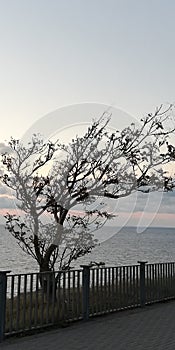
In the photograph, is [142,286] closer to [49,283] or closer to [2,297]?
[49,283]

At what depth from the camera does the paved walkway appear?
24.4ft

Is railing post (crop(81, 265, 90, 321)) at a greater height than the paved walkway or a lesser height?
greater

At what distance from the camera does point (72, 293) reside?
9.55m

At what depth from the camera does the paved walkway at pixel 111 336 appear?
7.43 meters

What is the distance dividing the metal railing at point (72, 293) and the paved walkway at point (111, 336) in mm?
257

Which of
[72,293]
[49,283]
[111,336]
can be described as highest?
[49,283]

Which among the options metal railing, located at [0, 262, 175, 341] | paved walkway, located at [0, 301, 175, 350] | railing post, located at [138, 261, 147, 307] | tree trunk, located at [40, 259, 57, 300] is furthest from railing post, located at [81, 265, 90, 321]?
railing post, located at [138, 261, 147, 307]

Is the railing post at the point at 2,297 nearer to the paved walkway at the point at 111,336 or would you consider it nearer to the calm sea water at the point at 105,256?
the paved walkway at the point at 111,336

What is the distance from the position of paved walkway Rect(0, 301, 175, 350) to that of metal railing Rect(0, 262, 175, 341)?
0.84 ft

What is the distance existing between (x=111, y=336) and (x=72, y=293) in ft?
5.04

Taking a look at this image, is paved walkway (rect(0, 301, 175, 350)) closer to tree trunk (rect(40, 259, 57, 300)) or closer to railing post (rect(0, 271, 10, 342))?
railing post (rect(0, 271, 10, 342))

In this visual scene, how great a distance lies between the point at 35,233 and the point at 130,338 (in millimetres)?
6098

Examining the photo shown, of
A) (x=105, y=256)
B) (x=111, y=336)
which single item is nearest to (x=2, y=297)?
(x=111, y=336)

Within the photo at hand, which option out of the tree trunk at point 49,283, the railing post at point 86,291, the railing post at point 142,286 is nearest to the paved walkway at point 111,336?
the railing post at point 86,291
